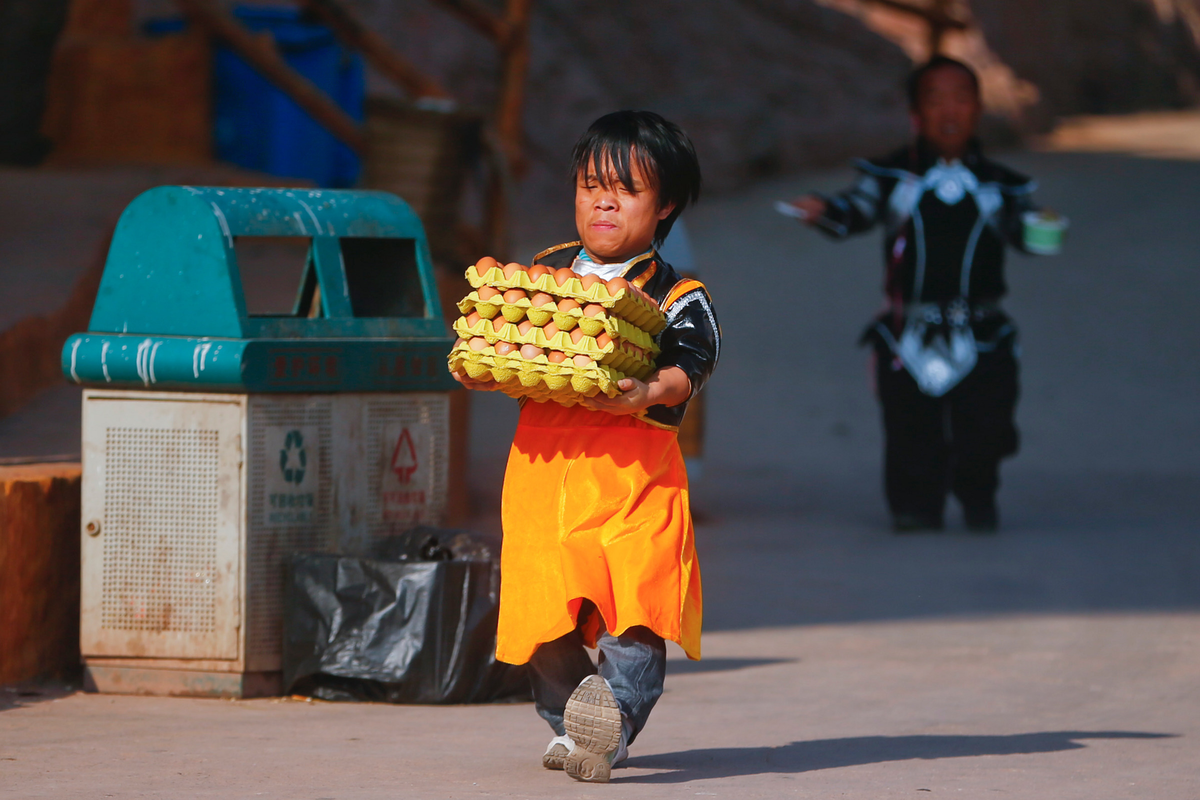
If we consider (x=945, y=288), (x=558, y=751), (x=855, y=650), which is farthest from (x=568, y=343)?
(x=945, y=288)

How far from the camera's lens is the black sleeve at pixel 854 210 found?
7.46 meters

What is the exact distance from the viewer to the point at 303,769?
3516 millimetres

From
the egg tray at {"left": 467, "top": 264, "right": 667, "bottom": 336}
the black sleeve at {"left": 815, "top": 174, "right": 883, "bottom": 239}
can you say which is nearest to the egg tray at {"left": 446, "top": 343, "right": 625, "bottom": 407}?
the egg tray at {"left": 467, "top": 264, "right": 667, "bottom": 336}

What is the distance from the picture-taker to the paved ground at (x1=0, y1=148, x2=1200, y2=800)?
3.55 meters

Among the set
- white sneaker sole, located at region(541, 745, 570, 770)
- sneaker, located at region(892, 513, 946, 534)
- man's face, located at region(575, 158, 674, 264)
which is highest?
man's face, located at region(575, 158, 674, 264)

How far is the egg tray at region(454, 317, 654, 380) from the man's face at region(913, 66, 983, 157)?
4750mm

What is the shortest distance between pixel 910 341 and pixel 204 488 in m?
4.26

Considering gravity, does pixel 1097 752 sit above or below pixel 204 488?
below

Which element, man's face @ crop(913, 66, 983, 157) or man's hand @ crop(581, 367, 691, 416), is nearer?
man's hand @ crop(581, 367, 691, 416)

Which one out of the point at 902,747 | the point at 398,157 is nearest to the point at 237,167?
the point at 398,157

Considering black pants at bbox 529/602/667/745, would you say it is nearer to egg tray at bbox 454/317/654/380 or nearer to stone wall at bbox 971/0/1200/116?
egg tray at bbox 454/317/654/380

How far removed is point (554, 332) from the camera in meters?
3.23

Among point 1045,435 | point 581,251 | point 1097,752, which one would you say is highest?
point 581,251

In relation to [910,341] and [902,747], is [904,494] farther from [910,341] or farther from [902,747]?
[902,747]
